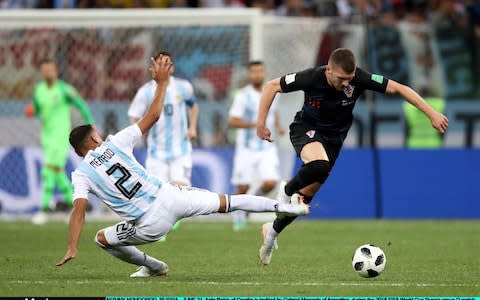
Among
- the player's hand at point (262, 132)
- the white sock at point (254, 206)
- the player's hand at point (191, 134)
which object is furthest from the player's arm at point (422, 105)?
the player's hand at point (191, 134)

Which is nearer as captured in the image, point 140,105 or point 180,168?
point 140,105

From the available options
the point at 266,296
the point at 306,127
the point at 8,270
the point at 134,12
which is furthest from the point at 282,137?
the point at 266,296

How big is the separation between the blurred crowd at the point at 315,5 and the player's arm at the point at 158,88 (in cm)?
1193

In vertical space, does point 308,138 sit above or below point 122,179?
above

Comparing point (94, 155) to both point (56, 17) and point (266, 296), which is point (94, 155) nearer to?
point (266, 296)

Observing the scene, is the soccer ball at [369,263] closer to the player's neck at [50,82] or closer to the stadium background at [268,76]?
the stadium background at [268,76]

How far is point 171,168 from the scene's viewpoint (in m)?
14.4

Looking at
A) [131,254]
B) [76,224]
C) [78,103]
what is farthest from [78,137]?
[78,103]

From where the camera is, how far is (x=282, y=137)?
19.1 meters

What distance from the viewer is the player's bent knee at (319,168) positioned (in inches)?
404

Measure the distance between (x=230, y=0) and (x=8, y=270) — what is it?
1300cm

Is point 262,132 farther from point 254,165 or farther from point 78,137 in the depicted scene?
point 254,165

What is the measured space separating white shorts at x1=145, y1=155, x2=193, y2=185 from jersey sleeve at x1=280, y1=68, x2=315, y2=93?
13.6 ft

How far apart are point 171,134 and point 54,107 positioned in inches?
167
